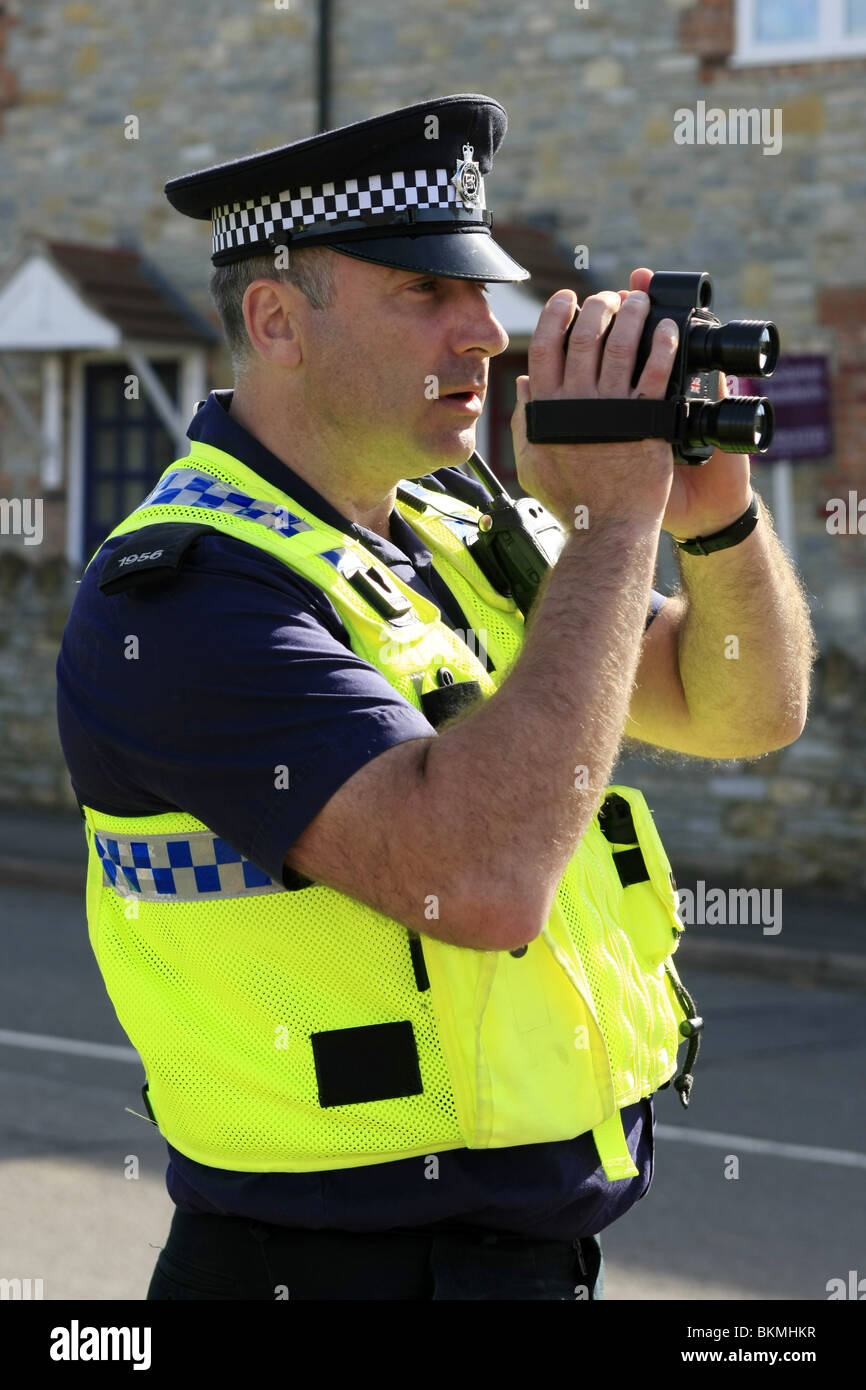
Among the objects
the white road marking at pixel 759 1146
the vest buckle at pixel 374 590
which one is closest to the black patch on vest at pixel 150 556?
the vest buckle at pixel 374 590

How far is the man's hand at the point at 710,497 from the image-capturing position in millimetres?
2533

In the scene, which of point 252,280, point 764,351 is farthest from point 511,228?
point 764,351

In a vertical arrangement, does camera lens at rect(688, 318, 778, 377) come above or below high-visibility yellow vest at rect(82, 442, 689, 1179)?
above

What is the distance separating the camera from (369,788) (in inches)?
79.1

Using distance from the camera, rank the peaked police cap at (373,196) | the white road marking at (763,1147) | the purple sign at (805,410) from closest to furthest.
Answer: the peaked police cap at (373,196)
the white road marking at (763,1147)
the purple sign at (805,410)

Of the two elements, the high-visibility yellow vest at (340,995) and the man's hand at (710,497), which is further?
the man's hand at (710,497)

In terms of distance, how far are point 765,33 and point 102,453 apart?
6.29 m

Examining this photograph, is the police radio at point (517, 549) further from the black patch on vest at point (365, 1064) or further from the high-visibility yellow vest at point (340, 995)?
the black patch on vest at point (365, 1064)

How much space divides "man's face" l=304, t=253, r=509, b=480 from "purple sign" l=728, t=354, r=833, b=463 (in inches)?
395

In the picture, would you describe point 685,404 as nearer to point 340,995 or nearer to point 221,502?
point 221,502

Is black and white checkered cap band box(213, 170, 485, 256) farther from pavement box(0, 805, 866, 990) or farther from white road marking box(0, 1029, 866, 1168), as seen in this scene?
pavement box(0, 805, 866, 990)

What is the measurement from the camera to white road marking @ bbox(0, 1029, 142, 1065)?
7.77 metres

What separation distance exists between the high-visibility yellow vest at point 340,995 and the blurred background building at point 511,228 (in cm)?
893

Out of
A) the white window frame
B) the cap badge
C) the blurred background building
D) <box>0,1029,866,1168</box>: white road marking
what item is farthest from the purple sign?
the cap badge
